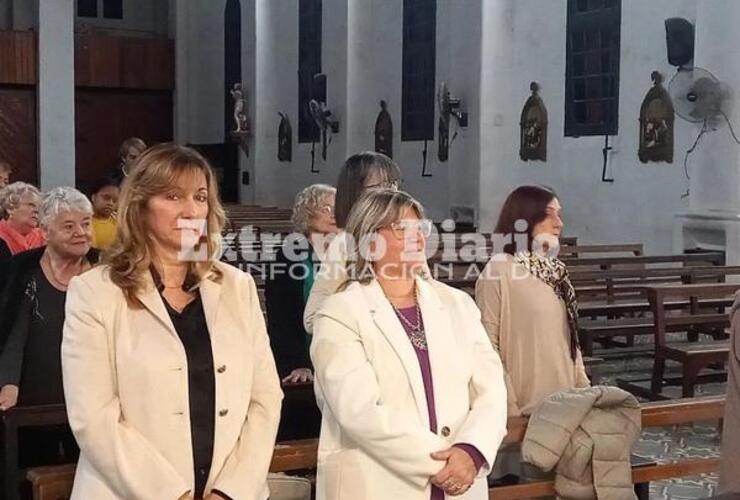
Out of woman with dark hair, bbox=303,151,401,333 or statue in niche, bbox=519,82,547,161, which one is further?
statue in niche, bbox=519,82,547,161

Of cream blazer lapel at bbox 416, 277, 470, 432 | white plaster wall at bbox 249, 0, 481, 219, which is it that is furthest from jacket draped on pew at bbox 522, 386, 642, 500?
white plaster wall at bbox 249, 0, 481, 219

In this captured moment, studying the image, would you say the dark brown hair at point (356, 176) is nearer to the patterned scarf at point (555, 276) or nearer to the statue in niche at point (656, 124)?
the patterned scarf at point (555, 276)

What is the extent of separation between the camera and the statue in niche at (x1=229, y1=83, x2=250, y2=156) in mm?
19281

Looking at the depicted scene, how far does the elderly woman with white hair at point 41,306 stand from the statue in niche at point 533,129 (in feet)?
31.8

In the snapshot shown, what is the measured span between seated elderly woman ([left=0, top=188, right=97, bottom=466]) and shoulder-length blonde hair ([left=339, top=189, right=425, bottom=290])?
1239mm

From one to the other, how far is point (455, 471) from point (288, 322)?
5.50 ft

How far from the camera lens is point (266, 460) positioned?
2.43 metres

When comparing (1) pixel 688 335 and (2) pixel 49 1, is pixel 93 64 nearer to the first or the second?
(2) pixel 49 1

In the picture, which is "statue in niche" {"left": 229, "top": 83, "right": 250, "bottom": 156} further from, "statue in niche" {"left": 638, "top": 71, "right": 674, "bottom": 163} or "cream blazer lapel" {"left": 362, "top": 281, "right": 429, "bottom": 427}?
"cream blazer lapel" {"left": 362, "top": 281, "right": 429, "bottom": 427}

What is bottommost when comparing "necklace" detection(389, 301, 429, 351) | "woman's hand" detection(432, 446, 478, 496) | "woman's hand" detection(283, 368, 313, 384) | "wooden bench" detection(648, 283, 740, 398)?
"wooden bench" detection(648, 283, 740, 398)

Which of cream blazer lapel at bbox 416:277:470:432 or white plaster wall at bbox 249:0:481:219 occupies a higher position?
white plaster wall at bbox 249:0:481:219

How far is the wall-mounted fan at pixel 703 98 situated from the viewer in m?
9.56

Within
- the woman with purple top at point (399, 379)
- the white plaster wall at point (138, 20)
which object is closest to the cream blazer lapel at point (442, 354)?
the woman with purple top at point (399, 379)

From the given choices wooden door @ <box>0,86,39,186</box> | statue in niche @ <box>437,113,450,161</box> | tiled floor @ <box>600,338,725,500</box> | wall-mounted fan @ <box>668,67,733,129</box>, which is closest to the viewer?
tiled floor @ <box>600,338,725,500</box>
